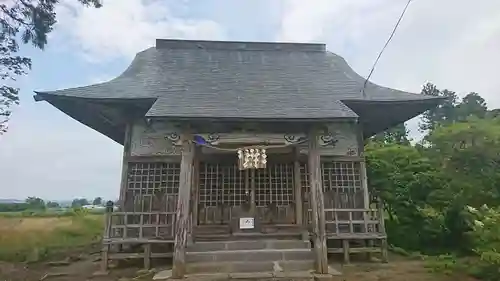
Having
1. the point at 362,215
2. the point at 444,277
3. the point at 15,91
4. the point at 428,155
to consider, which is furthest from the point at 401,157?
the point at 15,91

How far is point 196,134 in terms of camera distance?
25.3 ft

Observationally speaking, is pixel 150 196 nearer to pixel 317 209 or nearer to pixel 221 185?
pixel 221 185

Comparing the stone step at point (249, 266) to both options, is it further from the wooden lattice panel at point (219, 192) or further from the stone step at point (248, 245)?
the wooden lattice panel at point (219, 192)

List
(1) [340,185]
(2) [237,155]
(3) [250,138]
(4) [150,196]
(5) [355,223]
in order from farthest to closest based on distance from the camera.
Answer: (1) [340,185], (2) [237,155], (4) [150,196], (5) [355,223], (3) [250,138]

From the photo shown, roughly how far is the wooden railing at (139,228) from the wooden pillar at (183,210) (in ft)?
2.38

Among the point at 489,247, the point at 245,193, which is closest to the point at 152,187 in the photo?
the point at 245,193

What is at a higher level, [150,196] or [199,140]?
[199,140]

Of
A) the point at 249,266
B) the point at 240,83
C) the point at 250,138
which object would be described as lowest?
the point at 249,266

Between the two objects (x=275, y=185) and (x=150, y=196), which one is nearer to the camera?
(x=150, y=196)

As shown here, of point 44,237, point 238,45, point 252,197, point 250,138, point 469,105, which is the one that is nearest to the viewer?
point 250,138

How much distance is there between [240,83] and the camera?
971 cm

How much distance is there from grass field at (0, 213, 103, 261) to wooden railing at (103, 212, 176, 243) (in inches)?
146

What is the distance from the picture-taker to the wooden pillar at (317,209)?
7176 millimetres

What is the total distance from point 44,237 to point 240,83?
31.8 ft
